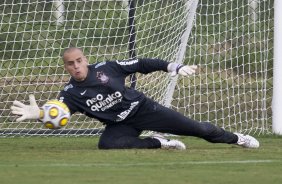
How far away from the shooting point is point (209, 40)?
626 inches

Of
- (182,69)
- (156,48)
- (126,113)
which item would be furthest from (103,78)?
(156,48)

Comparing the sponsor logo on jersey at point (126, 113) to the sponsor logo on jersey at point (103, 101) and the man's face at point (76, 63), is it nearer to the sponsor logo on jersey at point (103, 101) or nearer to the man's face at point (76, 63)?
the sponsor logo on jersey at point (103, 101)

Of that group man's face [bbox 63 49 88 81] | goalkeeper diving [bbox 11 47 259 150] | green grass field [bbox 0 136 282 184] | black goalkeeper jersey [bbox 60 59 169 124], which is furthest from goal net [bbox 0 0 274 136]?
man's face [bbox 63 49 88 81]

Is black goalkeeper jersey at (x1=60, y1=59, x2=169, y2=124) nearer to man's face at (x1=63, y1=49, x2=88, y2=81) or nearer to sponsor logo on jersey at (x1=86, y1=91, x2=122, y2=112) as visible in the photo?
sponsor logo on jersey at (x1=86, y1=91, x2=122, y2=112)

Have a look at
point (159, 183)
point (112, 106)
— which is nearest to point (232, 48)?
point (112, 106)

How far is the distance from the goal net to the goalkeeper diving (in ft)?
7.88

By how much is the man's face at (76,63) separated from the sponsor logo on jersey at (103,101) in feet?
1.00

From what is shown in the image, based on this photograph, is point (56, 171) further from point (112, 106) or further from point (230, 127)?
point (230, 127)

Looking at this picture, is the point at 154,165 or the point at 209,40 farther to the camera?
the point at 209,40

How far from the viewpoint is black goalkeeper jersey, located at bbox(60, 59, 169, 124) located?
1227cm

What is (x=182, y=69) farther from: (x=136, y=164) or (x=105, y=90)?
A: (x=136, y=164)

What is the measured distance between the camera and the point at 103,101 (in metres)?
12.3

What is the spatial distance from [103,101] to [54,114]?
0.73 m

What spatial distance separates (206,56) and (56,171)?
622 cm
